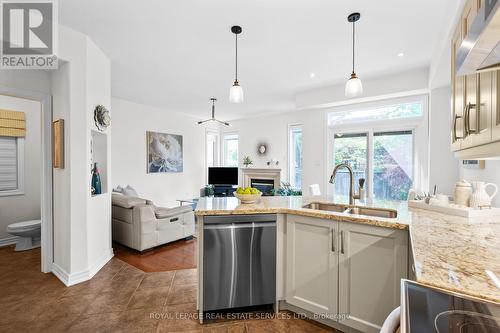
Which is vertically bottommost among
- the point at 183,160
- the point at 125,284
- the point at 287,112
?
the point at 125,284

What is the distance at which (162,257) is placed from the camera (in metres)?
3.44

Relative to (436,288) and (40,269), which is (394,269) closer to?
(436,288)

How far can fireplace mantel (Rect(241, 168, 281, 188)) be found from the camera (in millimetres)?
6629

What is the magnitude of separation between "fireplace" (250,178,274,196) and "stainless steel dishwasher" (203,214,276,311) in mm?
4500

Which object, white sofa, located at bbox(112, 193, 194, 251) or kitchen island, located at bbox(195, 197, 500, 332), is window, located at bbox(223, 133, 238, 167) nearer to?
white sofa, located at bbox(112, 193, 194, 251)

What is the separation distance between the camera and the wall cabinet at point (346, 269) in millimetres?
1618

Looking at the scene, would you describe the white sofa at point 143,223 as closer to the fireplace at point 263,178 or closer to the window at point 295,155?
the fireplace at point 263,178

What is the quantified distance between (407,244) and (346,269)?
1.54 feet

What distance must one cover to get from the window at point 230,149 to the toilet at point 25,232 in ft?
17.0

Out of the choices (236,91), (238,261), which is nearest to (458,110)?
(236,91)

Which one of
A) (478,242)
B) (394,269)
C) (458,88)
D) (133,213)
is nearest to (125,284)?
(133,213)

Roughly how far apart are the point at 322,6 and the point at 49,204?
369 cm

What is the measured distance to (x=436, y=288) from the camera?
80 centimetres

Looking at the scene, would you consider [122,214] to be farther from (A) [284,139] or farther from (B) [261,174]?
(A) [284,139]
